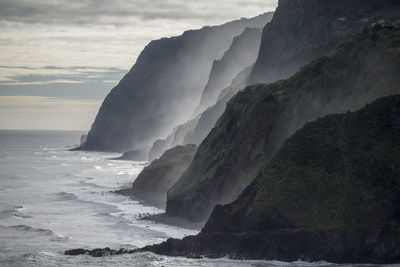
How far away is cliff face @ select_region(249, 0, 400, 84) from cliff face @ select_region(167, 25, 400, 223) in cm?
2025

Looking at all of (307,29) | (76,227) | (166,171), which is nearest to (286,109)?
(76,227)

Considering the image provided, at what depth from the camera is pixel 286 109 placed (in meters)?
53.2

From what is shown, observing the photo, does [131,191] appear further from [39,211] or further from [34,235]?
[34,235]

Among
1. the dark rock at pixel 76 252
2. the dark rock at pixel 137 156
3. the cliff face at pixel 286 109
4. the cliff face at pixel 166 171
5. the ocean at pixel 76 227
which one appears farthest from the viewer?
the dark rock at pixel 137 156

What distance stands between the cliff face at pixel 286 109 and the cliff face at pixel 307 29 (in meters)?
20.3

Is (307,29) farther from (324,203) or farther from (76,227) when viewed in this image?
(324,203)

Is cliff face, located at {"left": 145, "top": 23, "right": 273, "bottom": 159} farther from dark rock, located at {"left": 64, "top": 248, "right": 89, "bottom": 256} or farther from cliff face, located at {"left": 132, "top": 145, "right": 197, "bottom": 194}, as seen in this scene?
dark rock, located at {"left": 64, "top": 248, "right": 89, "bottom": 256}

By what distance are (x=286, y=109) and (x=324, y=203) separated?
16.6m

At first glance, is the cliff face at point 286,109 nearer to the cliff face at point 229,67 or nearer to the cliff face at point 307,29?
the cliff face at point 307,29

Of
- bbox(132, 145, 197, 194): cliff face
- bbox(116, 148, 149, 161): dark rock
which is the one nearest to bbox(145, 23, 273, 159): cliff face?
bbox(116, 148, 149, 161): dark rock

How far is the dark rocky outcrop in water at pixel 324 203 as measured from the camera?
118 feet

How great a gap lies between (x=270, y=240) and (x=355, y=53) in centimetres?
2391

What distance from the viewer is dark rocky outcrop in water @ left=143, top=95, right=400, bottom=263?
118 feet

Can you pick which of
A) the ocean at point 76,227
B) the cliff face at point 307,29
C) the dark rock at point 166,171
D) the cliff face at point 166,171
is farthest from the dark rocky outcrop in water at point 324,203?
the cliff face at point 307,29
